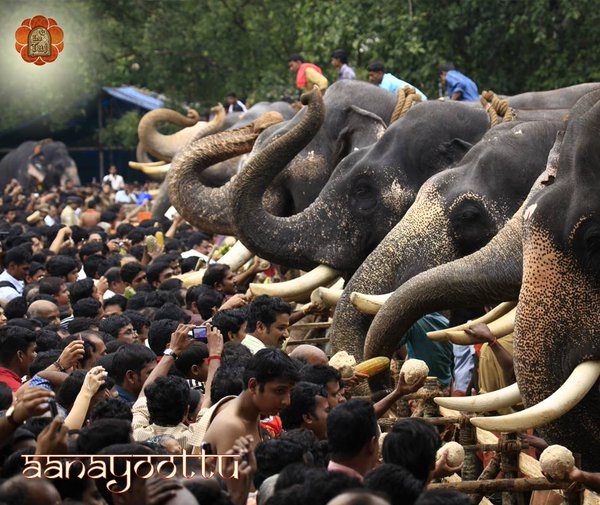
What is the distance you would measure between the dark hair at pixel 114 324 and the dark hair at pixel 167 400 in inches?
81.4

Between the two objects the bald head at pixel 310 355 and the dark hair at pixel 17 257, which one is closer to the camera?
the bald head at pixel 310 355

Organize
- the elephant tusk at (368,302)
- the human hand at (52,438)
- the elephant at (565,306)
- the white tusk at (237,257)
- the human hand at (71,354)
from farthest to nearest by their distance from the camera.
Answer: the white tusk at (237,257) → the elephant tusk at (368,302) → the human hand at (71,354) → the elephant at (565,306) → the human hand at (52,438)

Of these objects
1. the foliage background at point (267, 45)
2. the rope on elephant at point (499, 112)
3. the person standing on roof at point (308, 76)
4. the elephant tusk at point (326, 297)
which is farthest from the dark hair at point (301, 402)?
the foliage background at point (267, 45)

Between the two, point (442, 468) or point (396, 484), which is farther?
point (442, 468)

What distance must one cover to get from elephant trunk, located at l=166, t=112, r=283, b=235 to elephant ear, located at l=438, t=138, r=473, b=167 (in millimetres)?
2979

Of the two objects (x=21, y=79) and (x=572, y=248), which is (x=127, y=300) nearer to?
(x=572, y=248)

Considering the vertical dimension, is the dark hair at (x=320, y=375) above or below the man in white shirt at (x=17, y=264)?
above

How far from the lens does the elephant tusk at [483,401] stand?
611 cm

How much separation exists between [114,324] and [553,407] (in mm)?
3141

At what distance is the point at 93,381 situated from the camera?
229 inches

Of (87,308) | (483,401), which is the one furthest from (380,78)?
(483,401)

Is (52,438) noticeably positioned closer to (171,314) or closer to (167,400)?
(167,400)

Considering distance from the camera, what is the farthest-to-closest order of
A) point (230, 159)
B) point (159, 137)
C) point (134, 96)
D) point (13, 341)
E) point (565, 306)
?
point (134, 96) → point (159, 137) → point (230, 159) → point (13, 341) → point (565, 306)

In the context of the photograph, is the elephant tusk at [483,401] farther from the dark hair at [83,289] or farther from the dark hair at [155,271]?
the dark hair at [155,271]
